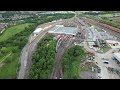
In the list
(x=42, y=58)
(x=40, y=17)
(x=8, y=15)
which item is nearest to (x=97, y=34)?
(x=42, y=58)

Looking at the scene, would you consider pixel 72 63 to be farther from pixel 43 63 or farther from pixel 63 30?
pixel 63 30

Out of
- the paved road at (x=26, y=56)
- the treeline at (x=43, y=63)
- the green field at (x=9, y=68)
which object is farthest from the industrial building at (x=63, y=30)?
the green field at (x=9, y=68)

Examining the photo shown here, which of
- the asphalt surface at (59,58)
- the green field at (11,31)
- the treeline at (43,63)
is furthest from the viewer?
the green field at (11,31)

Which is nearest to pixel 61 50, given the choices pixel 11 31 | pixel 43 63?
pixel 43 63

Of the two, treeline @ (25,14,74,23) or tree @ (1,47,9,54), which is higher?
treeline @ (25,14,74,23)

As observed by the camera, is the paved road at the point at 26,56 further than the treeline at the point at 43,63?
Yes

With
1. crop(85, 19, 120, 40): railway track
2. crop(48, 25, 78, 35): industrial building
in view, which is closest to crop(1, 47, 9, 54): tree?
crop(48, 25, 78, 35): industrial building

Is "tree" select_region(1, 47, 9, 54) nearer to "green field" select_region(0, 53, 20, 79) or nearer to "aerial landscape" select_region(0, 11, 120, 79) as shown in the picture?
"aerial landscape" select_region(0, 11, 120, 79)

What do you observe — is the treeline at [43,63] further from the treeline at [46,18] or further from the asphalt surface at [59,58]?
the treeline at [46,18]

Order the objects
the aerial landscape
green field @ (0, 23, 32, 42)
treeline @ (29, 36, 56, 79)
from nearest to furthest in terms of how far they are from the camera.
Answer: treeline @ (29, 36, 56, 79) < the aerial landscape < green field @ (0, 23, 32, 42)
